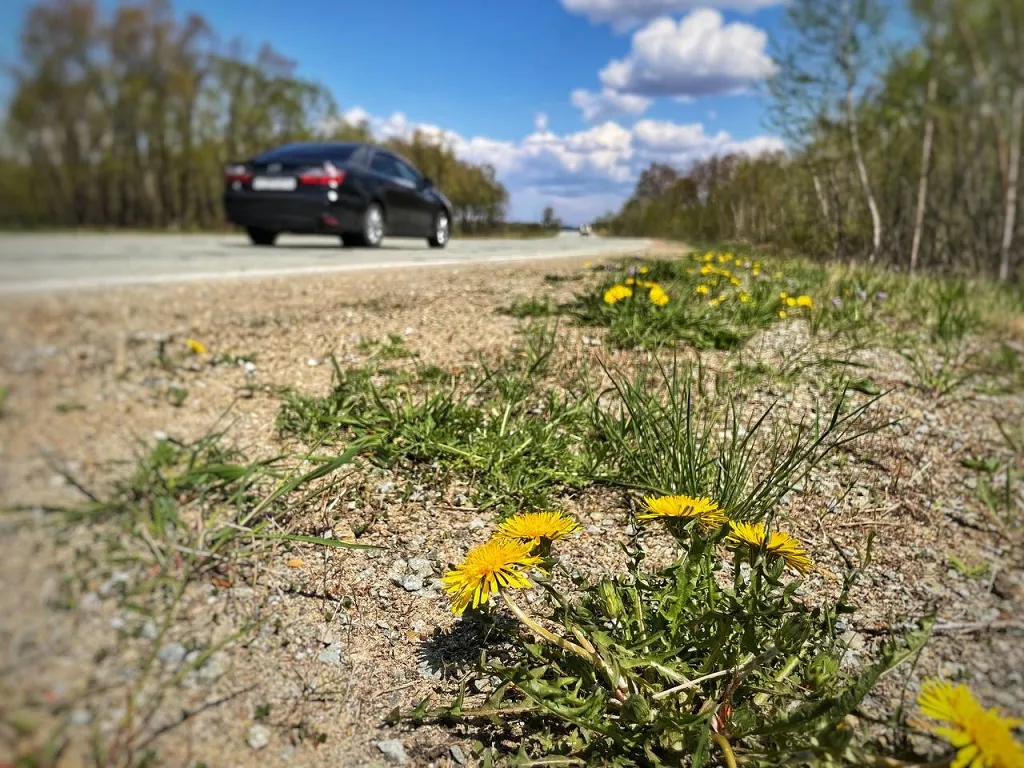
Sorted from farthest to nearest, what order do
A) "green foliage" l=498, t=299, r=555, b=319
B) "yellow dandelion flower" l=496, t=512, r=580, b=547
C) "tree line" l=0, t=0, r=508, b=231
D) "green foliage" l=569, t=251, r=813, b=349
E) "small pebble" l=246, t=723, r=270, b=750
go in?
"green foliage" l=498, t=299, r=555, b=319 → "green foliage" l=569, t=251, r=813, b=349 → "yellow dandelion flower" l=496, t=512, r=580, b=547 → "small pebble" l=246, t=723, r=270, b=750 → "tree line" l=0, t=0, r=508, b=231

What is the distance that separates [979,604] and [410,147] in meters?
35.5

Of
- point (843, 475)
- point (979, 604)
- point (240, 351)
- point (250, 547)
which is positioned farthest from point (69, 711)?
point (240, 351)

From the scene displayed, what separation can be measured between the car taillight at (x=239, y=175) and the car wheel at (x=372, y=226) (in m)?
1.31

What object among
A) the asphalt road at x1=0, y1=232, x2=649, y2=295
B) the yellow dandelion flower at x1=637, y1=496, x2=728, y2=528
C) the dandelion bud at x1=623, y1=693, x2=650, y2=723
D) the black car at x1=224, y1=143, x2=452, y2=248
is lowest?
the dandelion bud at x1=623, y1=693, x2=650, y2=723

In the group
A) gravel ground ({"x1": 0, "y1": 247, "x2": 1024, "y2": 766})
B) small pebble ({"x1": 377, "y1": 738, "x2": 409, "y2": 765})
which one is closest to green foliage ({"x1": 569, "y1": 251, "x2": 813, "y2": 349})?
gravel ground ({"x1": 0, "y1": 247, "x2": 1024, "y2": 766})

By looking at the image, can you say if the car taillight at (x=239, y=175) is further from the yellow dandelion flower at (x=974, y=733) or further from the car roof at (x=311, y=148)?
the yellow dandelion flower at (x=974, y=733)

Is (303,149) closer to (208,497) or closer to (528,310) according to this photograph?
Answer: (528,310)

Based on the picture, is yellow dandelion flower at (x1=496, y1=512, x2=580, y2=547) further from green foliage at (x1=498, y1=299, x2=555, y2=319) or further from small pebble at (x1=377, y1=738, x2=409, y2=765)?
green foliage at (x1=498, y1=299, x2=555, y2=319)

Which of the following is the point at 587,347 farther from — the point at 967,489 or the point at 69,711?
the point at 69,711

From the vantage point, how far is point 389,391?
89.5 inches

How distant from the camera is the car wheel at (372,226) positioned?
800 centimetres

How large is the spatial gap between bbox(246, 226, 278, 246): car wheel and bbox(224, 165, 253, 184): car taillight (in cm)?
64

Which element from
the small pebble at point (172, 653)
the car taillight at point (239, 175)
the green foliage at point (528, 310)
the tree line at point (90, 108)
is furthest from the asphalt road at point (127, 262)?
the green foliage at point (528, 310)

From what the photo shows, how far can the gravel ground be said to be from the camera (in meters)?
0.61
